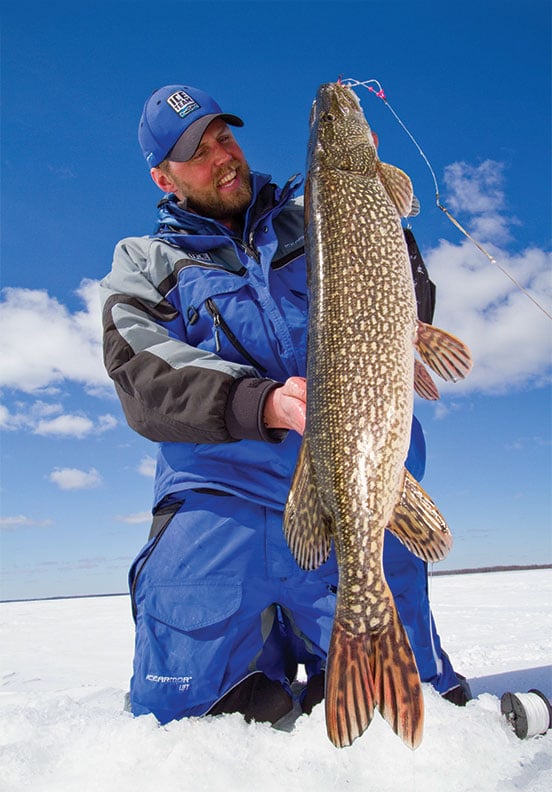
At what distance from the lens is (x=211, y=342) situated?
327 cm

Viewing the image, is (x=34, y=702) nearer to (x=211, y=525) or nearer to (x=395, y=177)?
(x=211, y=525)

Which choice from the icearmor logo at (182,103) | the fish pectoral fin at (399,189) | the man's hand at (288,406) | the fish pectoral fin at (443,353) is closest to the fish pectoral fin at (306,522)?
the man's hand at (288,406)

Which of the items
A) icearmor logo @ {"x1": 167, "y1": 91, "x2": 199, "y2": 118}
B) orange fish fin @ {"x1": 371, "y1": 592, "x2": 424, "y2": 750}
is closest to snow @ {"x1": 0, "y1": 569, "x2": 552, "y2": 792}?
orange fish fin @ {"x1": 371, "y1": 592, "x2": 424, "y2": 750}

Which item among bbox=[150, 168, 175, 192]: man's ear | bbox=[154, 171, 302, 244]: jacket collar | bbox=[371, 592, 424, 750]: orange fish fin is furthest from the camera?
bbox=[150, 168, 175, 192]: man's ear

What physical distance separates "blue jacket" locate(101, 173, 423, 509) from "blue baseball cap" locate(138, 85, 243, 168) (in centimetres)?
45

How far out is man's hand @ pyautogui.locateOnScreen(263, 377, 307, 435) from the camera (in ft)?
8.36

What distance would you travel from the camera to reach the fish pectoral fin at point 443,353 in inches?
92.7

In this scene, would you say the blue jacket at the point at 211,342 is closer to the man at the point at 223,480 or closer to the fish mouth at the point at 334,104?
the man at the point at 223,480

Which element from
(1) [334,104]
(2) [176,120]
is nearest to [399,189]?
(1) [334,104]

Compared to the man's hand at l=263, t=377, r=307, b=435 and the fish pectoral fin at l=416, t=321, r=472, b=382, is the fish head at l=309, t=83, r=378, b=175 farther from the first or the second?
the man's hand at l=263, t=377, r=307, b=435

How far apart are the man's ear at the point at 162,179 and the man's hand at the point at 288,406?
6.43 feet

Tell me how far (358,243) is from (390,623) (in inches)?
58.7

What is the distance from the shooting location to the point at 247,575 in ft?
10.1

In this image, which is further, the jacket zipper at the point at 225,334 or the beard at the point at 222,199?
the beard at the point at 222,199
